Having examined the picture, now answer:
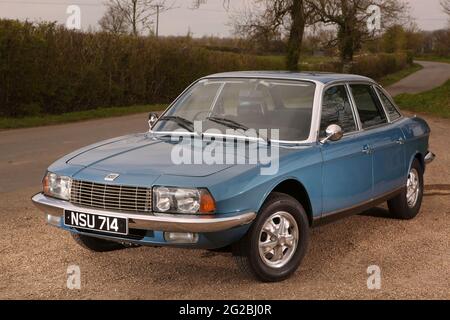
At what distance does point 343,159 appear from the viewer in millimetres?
5832

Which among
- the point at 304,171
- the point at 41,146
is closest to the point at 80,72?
the point at 41,146

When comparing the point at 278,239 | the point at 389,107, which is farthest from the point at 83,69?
the point at 278,239

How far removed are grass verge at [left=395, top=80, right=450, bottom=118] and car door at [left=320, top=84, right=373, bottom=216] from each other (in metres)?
16.5

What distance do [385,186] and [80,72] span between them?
16.6 metres

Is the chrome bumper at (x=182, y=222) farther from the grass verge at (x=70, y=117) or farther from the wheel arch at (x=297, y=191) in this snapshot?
the grass verge at (x=70, y=117)

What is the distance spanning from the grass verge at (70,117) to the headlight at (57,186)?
13106 mm

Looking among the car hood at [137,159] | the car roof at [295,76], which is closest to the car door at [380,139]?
the car roof at [295,76]

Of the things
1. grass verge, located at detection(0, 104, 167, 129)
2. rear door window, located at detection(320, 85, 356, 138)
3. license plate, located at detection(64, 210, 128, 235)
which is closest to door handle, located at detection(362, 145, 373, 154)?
rear door window, located at detection(320, 85, 356, 138)

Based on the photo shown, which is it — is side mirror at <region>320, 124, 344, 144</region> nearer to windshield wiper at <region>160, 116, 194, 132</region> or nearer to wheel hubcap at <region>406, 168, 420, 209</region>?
windshield wiper at <region>160, 116, 194, 132</region>

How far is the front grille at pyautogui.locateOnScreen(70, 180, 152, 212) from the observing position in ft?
15.2

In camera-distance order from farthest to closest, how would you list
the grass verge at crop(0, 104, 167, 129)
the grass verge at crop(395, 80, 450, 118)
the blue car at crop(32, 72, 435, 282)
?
the grass verge at crop(395, 80, 450, 118) < the grass verge at crop(0, 104, 167, 129) < the blue car at crop(32, 72, 435, 282)

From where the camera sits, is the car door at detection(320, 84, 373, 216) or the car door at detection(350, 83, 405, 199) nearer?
the car door at detection(320, 84, 373, 216)

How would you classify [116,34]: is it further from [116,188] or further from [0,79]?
[116,188]

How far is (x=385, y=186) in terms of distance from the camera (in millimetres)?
6582
